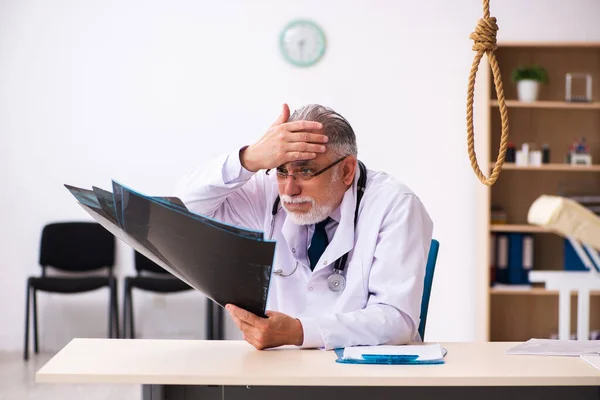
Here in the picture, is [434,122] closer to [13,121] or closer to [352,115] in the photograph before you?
[352,115]

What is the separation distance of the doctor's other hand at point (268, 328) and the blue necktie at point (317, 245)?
0.41 m

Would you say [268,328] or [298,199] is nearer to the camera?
[268,328]

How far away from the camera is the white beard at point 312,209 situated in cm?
214

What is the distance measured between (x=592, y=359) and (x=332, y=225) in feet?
2.75

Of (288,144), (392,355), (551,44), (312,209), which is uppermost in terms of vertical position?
(551,44)

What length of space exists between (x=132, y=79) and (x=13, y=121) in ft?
2.81

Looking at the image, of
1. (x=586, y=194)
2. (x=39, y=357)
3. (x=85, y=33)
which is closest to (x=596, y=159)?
(x=586, y=194)

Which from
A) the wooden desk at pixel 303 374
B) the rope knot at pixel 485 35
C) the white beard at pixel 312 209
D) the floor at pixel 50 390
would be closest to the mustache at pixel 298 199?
the white beard at pixel 312 209

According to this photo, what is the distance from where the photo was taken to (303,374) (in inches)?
58.6

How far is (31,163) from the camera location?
516 centimetres

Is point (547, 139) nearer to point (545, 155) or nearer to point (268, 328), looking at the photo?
point (545, 155)

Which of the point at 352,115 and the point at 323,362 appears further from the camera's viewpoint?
the point at 352,115

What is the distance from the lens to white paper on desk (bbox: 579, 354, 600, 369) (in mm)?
1631

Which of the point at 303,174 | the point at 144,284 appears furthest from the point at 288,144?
the point at 144,284
